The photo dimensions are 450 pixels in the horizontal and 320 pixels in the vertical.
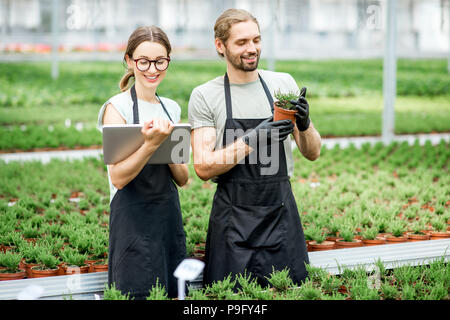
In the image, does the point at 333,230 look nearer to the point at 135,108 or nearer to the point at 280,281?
the point at 280,281

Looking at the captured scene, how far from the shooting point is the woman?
9.23 ft

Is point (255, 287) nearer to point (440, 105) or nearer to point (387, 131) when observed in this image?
point (387, 131)

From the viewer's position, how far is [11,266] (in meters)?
3.58

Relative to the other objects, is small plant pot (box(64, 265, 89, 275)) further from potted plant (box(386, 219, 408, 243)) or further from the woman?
potted plant (box(386, 219, 408, 243))

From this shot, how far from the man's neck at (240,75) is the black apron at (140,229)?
1.67 feet

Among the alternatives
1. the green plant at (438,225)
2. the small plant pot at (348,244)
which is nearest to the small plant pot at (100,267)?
the small plant pot at (348,244)

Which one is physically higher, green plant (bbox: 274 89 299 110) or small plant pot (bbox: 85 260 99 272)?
green plant (bbox: 274 89 299 110)

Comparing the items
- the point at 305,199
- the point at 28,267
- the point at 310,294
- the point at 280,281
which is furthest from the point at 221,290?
the point at 305,199

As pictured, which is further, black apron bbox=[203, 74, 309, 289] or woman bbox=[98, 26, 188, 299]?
black apron bbox=[203, 74, 309, 289]

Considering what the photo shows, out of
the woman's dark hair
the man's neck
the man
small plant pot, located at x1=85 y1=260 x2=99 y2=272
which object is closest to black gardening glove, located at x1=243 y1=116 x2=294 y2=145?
the man

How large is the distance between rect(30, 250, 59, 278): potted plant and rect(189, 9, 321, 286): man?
1124mm

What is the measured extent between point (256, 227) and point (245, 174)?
0.91ft

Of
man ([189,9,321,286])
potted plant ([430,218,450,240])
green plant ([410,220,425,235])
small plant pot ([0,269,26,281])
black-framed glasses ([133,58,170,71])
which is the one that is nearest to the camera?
black-framed glasses ([133,58,170,71])

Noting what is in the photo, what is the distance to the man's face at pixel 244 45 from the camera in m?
2.84
